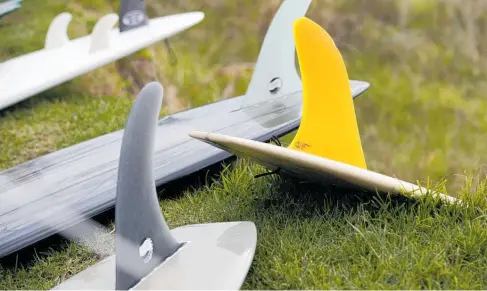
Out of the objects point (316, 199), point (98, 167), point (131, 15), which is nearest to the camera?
point (316, 199)

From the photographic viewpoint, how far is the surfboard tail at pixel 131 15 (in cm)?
211

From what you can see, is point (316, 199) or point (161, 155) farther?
point (161, 155)

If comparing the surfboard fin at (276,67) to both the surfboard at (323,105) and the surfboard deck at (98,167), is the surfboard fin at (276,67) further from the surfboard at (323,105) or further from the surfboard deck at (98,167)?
the surfboard at (323,105)

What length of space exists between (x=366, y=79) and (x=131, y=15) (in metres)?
0.87

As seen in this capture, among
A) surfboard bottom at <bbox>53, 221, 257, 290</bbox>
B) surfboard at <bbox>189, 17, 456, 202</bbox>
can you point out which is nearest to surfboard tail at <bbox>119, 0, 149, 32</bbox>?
surfboard at <bbox>189, 17, 456, 202</bbox>

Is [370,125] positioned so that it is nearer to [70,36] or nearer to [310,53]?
[310,53]

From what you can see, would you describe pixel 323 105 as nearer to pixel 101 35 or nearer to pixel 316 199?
pixel 316 199

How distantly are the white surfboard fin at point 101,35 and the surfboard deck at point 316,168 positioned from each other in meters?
1.02

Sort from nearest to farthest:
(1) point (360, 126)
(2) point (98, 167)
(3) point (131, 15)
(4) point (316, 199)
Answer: (4) point (316, 199) < (2) point (98, 167) < (1) point (360, 126) < (3) point (131, 15)

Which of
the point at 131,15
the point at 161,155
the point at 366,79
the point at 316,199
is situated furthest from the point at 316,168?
the point at 131,15

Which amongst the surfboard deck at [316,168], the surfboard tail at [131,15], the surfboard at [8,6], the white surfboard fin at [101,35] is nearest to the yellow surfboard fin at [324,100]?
the surfboard deck at [316,168]

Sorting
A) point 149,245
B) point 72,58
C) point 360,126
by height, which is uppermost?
point 72,58

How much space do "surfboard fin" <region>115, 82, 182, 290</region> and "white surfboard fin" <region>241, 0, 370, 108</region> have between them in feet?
2.59

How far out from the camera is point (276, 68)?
1.59 meters
